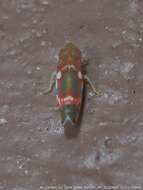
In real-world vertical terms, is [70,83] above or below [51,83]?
above

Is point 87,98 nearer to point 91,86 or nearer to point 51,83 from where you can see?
point 91,86

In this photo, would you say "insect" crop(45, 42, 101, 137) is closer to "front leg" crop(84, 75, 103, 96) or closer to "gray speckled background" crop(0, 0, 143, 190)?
"front leg" crop(84, 75, 103, 96)

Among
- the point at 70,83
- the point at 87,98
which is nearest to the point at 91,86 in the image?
the point at 87,98

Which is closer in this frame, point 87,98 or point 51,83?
point 87,98

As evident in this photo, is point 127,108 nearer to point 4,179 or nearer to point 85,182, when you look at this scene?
point 85,182

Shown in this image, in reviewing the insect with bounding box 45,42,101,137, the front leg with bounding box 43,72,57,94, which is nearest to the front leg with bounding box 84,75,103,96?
the insect with bounding box 45,42,101,137

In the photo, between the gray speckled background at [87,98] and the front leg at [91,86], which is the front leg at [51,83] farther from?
the front leg at [91,86]

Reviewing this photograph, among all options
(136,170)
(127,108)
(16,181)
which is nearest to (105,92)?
(127,108)

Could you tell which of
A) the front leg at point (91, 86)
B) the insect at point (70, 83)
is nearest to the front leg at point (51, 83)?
the insect at point (70, 83)
